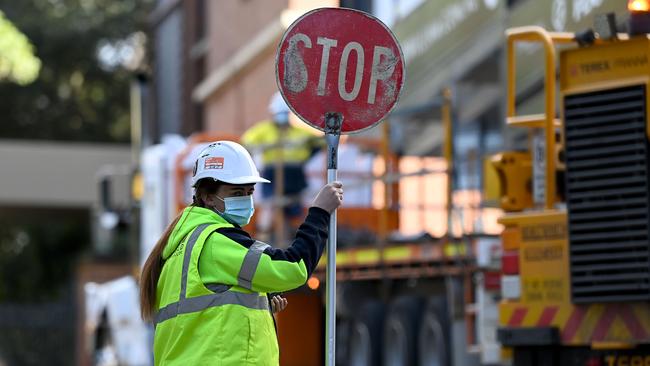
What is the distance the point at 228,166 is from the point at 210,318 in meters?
0.63

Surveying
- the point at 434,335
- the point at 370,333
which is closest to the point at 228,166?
the point at 434,335

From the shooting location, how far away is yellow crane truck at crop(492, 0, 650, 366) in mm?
9547

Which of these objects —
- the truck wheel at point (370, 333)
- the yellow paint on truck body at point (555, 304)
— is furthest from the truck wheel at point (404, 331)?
the yellow paint on truck body at point (555, 304)

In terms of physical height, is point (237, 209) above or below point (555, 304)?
above

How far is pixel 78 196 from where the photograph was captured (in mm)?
40594

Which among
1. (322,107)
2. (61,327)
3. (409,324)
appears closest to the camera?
(322,107)

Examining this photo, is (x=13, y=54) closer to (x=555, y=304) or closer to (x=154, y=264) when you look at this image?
(x=555, y=304)

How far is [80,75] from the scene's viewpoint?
5453 cm

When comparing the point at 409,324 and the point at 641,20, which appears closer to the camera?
the point at 641,20

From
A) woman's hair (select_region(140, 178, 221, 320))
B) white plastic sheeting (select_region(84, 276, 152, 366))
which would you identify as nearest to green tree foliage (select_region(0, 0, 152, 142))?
white plastic sheeting (select_region(84, 276, 152, 366))

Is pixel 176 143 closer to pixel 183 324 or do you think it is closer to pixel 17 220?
pixel 183 324

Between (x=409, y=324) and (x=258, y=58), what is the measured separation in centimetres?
1234

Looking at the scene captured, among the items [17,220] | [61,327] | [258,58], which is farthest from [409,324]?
[17,220]

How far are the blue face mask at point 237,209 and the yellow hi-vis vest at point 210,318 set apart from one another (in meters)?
0.11
